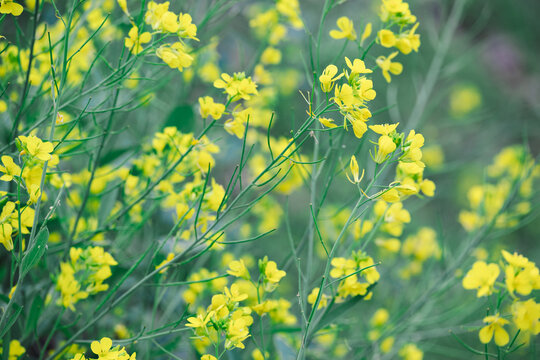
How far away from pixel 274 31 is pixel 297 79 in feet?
1.80

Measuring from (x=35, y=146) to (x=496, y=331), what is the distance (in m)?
0.60

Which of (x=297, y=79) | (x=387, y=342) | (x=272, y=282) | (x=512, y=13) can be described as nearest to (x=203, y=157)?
(x=272, y=282)

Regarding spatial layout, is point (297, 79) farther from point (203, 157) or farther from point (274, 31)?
point (203, 157)

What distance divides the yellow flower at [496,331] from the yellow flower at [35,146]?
56 centimetres

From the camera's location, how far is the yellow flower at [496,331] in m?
0.55

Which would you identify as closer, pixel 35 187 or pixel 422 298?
pixel 35 187

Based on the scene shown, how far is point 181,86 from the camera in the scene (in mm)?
1041

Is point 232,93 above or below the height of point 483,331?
above

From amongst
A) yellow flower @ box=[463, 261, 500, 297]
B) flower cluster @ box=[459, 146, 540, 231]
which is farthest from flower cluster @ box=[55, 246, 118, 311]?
flower cluster @ box=[459, 146, 540, 231]

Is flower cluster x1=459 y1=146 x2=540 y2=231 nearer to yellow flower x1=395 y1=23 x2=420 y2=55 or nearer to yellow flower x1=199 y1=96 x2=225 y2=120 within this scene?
yellow flower x1=395 y1=23 x2=420 y2=55

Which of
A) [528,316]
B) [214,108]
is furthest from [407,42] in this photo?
[528,316]

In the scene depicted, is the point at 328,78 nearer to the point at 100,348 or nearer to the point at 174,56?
the point at 174,56

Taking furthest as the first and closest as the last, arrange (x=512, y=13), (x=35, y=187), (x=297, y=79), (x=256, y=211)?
(x=512, y=13) < (x=297, y=79) < (x=256, y=211) < (x=35, y=187)

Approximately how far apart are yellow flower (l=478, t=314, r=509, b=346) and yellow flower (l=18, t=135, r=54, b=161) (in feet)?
1.82
